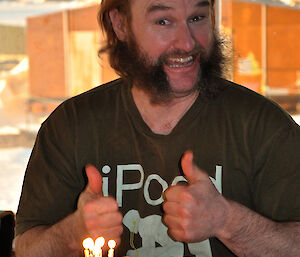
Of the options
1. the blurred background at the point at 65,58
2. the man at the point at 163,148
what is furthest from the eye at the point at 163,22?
the blurred background at the point at 65,58

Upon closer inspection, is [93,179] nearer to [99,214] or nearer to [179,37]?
[99,214]

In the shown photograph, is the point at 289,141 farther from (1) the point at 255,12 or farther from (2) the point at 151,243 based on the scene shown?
(1) the point at 255,12

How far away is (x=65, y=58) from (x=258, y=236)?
2653 mm

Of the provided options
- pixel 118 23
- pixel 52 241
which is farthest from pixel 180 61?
pixel 52 241

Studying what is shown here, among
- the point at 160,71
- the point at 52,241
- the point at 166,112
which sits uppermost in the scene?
the point at 160,71

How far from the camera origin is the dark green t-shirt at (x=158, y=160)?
1.54 metres

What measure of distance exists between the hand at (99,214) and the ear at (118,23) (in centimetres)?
70

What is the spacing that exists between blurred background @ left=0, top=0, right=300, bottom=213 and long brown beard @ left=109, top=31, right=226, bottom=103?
6.41 feet

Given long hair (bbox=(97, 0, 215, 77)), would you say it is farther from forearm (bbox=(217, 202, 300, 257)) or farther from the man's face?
forearm (bbox=(217, 202, 300, 257))

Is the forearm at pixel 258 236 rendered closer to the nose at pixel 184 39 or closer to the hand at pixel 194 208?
the hand at pixel 194 208

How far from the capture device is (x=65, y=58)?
12.6ft

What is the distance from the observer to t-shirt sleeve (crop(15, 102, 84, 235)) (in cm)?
161

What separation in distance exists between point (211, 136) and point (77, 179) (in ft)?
1.27

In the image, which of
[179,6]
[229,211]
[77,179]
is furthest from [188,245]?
[179,6]
